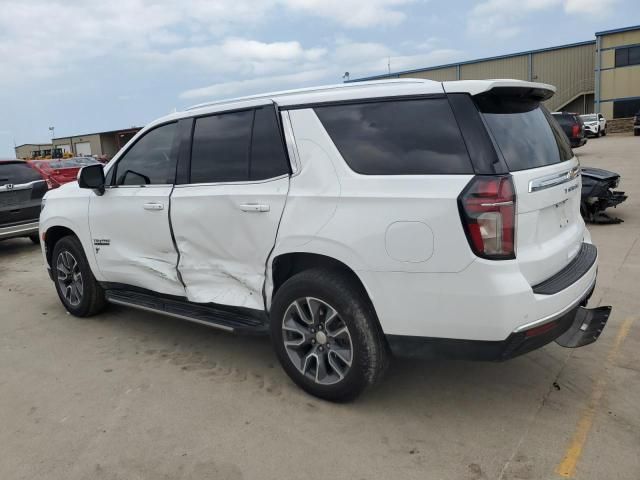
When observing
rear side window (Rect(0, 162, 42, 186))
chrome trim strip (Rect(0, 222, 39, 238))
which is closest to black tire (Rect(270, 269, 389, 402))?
chrome trim strip (Rect(0, 222, 39, 238))

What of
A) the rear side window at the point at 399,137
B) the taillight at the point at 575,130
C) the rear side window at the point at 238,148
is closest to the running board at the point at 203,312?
the rear side window at the point at 238,148

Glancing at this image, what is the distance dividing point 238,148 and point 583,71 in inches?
1866

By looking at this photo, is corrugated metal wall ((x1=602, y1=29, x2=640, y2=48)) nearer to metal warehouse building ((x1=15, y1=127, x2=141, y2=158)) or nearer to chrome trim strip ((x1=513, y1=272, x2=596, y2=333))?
chrome trim strip ((x1=513, y1=272, x2=596, y2=333))

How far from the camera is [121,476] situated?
8.91ft

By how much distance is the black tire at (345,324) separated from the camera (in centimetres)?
302

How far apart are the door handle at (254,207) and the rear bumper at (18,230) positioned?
695 centimetres

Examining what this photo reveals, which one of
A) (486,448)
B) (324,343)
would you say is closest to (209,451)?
(324,343)

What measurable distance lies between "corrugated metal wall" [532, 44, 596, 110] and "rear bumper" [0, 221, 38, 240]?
1690 inches

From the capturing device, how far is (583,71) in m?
43.5

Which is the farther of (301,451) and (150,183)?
(150,183)

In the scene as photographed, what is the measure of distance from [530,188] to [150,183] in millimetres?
2864

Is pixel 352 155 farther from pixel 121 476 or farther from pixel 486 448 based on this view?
pixel 121 476

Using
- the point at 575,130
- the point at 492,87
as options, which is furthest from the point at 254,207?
the point at 575,130

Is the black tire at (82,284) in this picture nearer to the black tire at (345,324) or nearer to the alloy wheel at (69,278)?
the alloy wheel at (69,278)
